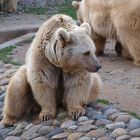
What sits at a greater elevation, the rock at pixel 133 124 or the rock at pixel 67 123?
the rock at pixel 133 124

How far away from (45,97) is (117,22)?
3324 millimetres

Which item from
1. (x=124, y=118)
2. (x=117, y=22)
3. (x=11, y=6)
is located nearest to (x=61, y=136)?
(x=124, y=118)

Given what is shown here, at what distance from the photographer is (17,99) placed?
568 centimetres

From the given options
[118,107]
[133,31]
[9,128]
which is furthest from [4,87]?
[133,31]

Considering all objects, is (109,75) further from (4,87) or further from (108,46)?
(108,46)

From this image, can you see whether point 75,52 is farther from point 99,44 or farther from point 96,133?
point 99,44

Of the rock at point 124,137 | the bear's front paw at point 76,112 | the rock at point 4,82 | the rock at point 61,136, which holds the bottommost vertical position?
the rock at point 61,136

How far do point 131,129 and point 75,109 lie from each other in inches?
27.2

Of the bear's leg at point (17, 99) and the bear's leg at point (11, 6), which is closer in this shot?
the bear's leg at point (17, 99)

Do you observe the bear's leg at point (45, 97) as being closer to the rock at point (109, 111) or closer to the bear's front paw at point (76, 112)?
the bear's front paw at point (76, 112)

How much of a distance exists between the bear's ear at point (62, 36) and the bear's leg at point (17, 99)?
0.76 m

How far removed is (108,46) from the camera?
10406 millimetres

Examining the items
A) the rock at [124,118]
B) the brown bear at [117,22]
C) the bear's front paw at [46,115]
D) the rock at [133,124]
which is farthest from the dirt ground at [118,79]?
the bear's front paw at [46,115]

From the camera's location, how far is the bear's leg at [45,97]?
5434mm
